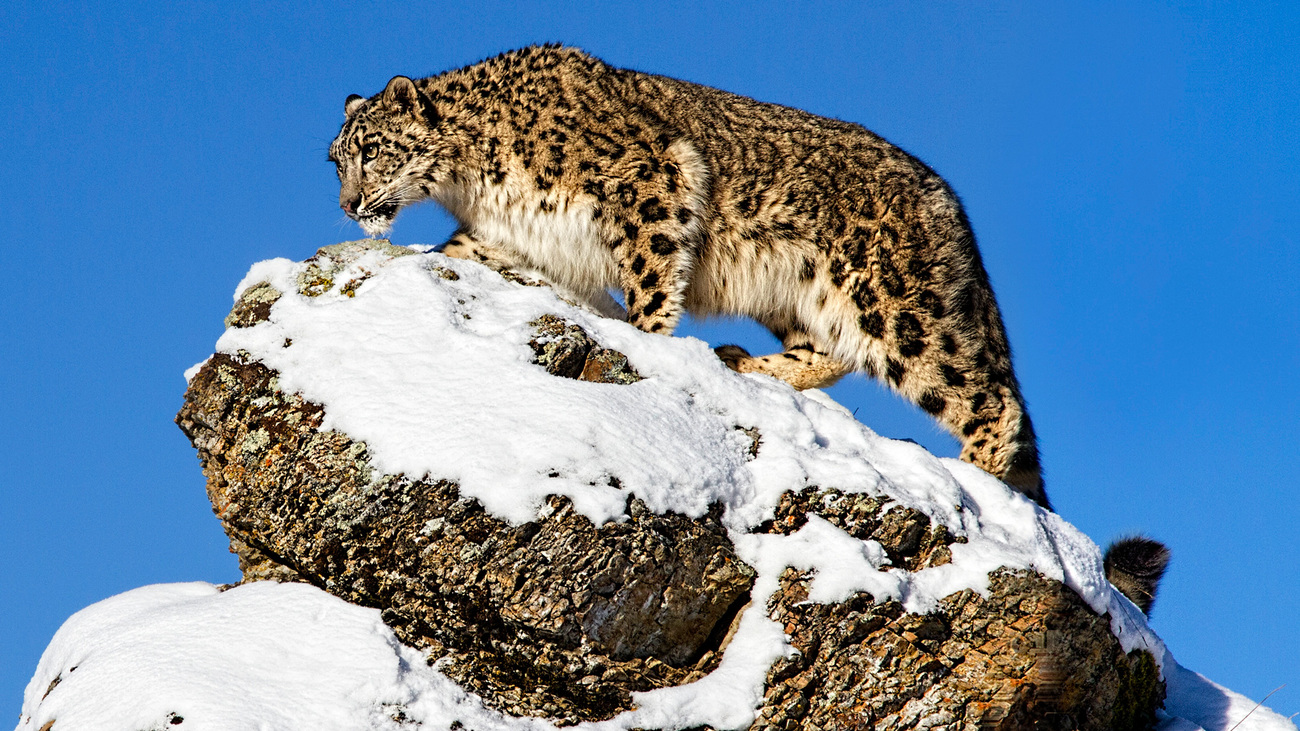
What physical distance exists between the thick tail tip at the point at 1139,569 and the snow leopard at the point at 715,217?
74cm

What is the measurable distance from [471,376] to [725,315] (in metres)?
3.23

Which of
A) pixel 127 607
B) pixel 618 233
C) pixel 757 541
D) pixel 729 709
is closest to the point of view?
pixel 729 709

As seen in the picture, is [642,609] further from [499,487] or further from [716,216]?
[716,216]

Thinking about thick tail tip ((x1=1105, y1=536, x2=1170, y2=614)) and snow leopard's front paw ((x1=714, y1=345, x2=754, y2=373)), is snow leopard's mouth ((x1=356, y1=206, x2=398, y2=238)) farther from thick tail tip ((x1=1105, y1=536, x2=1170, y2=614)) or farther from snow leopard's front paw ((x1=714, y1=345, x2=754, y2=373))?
thick tail tip ((x1=1105, y1=536, x2=1170, y2=614))

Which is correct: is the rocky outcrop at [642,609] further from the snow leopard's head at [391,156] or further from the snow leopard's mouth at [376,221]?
the snow leopard's head at [391,156]

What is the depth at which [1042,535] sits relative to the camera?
6.31 metres

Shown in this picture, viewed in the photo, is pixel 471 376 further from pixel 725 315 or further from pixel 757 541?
pixel 725 315

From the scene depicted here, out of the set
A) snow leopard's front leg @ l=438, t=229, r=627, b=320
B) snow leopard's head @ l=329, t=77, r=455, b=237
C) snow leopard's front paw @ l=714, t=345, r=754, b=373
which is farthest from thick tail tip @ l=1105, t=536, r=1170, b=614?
snow leopard's head @ l=329, t=77, r=455, b=237

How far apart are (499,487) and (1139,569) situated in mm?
4623

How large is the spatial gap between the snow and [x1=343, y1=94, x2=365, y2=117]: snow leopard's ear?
2.50 metres

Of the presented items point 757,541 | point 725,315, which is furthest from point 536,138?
point 757,541

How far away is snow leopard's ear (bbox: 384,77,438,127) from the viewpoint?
8.75 metres

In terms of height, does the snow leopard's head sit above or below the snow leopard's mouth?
above

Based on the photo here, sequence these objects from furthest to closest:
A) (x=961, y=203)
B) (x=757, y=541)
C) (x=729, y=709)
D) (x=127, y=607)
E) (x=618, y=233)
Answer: (x=961, y=203), (x=618, y=233), (x=127, y=607), (x=757, y=541), (x=729, y=709)
